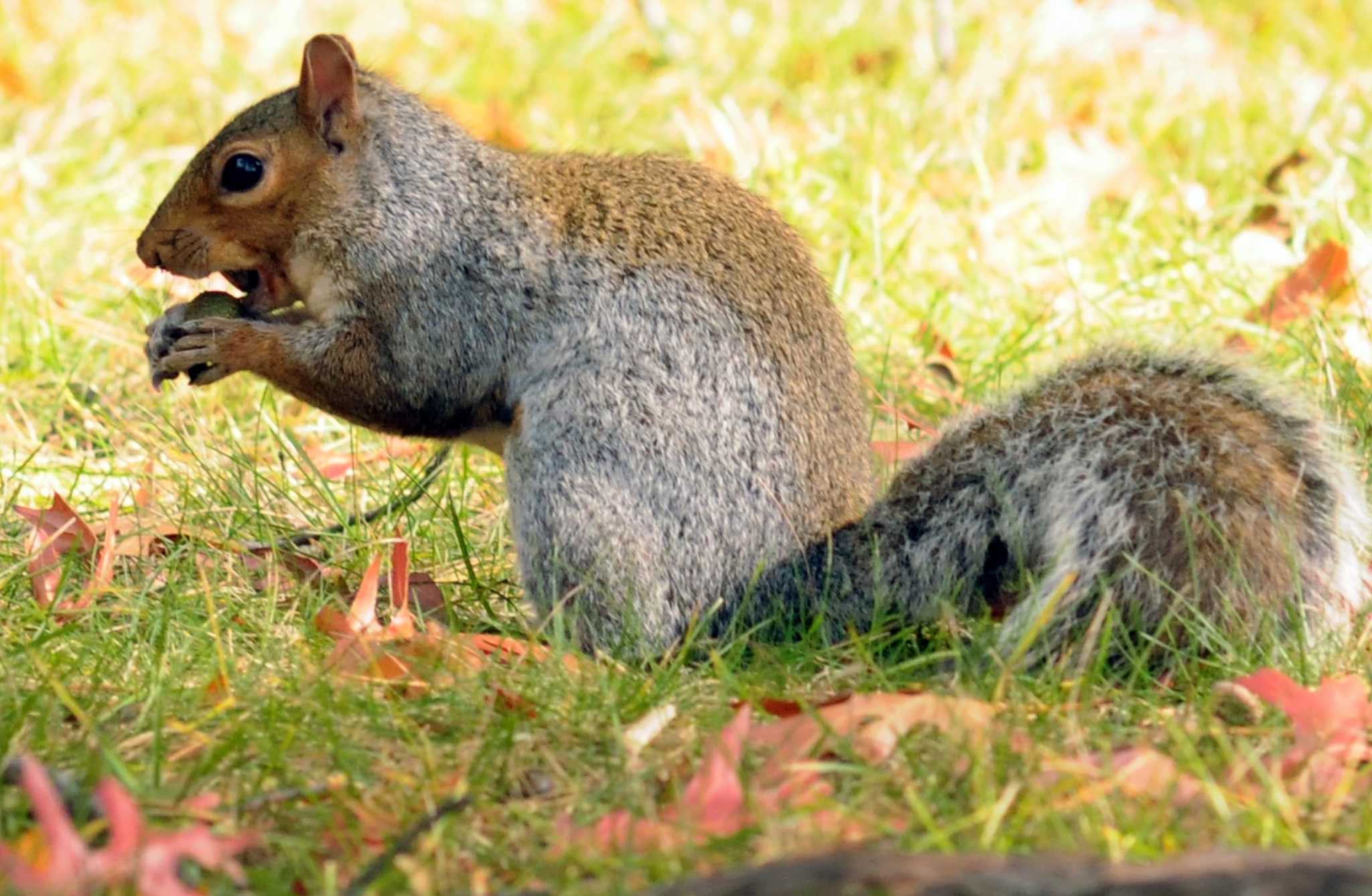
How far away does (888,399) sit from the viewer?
3707 mm

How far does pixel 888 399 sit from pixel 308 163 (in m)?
1.30

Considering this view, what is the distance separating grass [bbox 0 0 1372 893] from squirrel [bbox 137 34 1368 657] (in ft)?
0.41

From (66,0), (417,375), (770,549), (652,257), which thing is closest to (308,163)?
(417,375)


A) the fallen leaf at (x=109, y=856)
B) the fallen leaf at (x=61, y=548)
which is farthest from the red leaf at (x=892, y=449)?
the fallen leaf at (x=109, y=856)

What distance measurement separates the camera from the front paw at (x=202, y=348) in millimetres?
2930

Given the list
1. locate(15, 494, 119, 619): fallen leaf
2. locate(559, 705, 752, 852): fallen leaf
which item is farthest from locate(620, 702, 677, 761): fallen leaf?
locate(15, 494, 119, 619): fallen leaf

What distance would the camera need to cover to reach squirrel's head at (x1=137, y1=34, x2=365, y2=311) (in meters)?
2.99

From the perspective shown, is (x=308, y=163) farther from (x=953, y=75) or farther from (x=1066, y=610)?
(x=953, y=75)

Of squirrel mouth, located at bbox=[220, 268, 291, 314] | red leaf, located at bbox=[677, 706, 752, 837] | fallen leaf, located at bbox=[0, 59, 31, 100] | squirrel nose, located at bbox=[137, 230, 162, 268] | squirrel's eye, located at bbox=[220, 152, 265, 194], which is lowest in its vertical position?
red leaf, located at bbox=[677, 706, 752, 837]

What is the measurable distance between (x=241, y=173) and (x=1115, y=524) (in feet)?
4.98

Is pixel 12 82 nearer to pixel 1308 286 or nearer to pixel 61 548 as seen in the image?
pixel 61 548

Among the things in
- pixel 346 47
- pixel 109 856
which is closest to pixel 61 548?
pixel 346 47

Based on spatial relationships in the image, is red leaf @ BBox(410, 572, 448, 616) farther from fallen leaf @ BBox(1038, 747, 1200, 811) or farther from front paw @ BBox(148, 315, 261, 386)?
fallen leaf @ BBox(1038, 747, 1200, 811)

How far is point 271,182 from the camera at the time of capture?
2.98 meters
